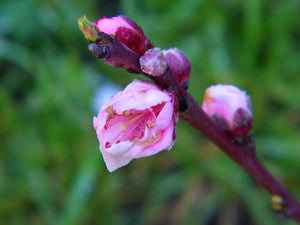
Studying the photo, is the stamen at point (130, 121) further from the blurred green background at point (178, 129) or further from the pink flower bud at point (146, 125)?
the blurred green background at point (178, 129)

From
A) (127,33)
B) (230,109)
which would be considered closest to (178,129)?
(230,109)

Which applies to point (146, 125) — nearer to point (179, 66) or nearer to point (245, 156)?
point (179, 66)

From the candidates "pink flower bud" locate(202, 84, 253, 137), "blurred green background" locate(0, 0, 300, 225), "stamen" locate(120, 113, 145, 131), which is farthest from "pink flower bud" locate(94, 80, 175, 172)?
"blurred green background" locate(0, 0, 300, 225)

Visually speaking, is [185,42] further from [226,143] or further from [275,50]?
[226,143]

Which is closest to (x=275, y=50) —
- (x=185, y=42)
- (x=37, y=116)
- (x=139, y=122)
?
(x=185, y=42)

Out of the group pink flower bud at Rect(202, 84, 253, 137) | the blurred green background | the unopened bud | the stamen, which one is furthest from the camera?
the blurred green background

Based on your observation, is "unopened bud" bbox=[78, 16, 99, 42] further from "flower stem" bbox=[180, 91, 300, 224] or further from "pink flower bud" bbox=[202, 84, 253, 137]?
"pink flower bud" bbox=[202, 84, 253, 137]
